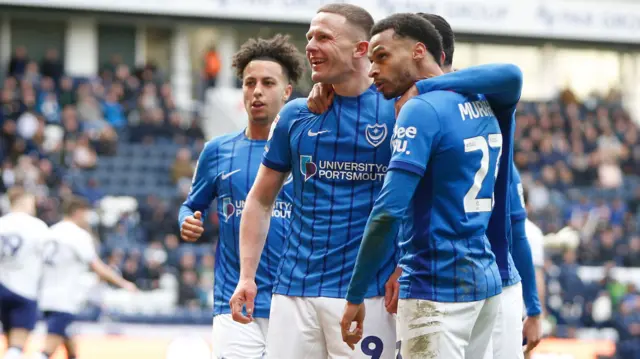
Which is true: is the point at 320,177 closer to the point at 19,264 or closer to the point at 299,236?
the point at 299,236

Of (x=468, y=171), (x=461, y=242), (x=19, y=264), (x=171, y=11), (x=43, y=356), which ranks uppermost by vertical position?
(x=171, y=11)

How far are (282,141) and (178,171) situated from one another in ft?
52.9

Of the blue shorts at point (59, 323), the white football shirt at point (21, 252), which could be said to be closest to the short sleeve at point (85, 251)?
the white football shirt at point (21, 252)

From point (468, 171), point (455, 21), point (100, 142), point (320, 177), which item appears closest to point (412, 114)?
point (468, 171)

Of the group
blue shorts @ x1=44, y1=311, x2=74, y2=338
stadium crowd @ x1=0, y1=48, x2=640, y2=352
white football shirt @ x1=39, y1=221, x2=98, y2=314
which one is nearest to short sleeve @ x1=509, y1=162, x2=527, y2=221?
white football shirt @ x1=39, y1=221, x2=98, y2=314

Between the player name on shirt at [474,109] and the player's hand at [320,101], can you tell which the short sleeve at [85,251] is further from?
the player name on shirt at [474,109]

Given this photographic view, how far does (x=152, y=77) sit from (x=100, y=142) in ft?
10.9

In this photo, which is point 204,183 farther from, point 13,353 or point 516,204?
point 13,353

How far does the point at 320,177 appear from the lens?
16.3ft

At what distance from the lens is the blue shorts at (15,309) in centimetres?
1185

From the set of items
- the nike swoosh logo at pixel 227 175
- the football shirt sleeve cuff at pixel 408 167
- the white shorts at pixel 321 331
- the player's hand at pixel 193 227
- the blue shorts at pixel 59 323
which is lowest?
the blue shorts at pixel 59 323

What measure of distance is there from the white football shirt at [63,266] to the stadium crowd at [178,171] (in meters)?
3.76

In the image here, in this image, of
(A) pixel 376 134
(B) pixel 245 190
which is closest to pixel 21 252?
(B) pixel 245 190

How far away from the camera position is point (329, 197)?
4.96m
